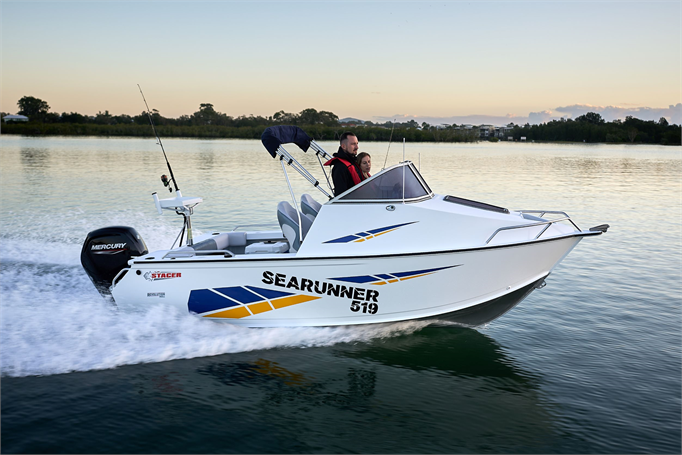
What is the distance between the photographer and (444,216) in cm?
Answer: 518

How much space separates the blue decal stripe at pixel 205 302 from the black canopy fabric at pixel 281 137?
1.61 meters

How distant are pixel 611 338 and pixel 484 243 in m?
2.05

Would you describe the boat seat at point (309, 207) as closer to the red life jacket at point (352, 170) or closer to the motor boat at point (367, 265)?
the motor boat at point (367, 265)

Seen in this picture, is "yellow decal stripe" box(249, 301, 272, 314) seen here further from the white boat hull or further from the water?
the water

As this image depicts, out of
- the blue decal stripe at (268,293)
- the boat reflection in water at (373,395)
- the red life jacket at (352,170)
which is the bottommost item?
the boat reflection in water at (373,395)

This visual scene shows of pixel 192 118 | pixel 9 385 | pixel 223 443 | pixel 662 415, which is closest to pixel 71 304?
pixel 9 385

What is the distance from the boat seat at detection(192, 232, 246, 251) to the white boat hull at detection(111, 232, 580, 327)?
68 cm

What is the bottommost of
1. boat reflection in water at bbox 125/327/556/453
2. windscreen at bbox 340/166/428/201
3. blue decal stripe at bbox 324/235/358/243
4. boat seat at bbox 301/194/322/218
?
boat reflection in water at bbox 125/327/556/453

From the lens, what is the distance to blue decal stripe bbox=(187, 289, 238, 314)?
5.36 meters

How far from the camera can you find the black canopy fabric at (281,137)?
5.54 metres

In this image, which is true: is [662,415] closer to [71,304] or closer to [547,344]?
[547,344]

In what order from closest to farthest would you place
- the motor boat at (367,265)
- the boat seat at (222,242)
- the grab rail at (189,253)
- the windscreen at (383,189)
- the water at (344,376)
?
1. the water at (344,376)
2. the motor boat at (367,265)
3. the windscreen at (383,189)
4. the grab rail at (189,253)
5. the boat seat at (222,242)

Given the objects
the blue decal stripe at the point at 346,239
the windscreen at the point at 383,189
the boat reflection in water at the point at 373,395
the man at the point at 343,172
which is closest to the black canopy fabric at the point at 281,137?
the man at the point at 343,172

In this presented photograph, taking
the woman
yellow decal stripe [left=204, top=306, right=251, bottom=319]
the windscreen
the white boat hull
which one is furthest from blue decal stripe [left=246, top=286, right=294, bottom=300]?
the woman
